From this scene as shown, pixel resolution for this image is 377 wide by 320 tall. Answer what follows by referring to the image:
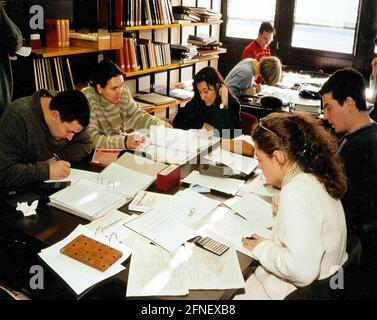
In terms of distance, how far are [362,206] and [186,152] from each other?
1.01 m

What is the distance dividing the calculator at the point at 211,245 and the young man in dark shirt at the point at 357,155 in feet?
2.38

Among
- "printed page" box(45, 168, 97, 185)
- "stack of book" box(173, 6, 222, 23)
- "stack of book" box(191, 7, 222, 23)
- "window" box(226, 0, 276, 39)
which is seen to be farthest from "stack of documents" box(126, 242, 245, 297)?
"window" box(226, 0, 276, 39)

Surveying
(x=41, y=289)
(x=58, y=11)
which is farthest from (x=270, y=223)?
(x=58, y=11)

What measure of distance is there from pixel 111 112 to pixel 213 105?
785 millimetres

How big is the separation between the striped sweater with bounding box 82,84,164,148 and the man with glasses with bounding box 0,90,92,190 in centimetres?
36

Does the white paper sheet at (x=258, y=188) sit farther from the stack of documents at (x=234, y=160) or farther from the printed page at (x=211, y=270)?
the printed page at (x=211, y=270)

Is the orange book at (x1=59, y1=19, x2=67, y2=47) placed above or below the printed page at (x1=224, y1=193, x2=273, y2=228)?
above

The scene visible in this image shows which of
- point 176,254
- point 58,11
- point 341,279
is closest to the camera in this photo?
point 341,279

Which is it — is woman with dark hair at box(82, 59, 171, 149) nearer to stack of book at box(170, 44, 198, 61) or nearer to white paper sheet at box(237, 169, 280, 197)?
white paper sheet at box(237, 169, 280, 197)

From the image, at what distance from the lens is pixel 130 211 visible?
191 centimetres

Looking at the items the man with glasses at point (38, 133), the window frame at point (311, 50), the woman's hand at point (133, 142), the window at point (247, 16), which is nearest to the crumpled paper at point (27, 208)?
the man with glasses at point (38, 133)

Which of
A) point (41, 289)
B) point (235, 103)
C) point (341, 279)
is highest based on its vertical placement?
point (235, 103)

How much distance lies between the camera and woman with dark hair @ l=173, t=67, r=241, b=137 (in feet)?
10.5

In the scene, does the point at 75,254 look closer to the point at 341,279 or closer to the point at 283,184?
the point at 283,184
